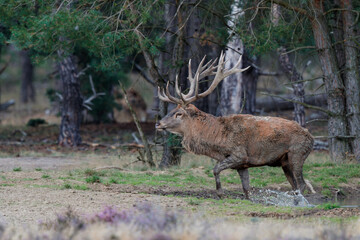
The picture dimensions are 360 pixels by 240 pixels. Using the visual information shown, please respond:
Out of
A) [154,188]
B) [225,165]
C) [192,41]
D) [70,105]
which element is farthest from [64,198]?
[70,105]

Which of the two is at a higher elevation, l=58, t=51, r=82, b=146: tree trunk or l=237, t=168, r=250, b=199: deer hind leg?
l=58, t=51, r=82, b=146: tree trunk

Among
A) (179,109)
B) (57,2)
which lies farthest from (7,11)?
(179,109)

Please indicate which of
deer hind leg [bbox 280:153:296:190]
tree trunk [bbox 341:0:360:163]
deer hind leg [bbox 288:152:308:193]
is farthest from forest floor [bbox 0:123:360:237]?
tree trunk [bbox 341:0:360:163]

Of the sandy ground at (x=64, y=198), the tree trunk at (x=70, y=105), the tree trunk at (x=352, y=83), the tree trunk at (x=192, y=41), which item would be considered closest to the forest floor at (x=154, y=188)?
the sandy ground at (x=64, y=198)

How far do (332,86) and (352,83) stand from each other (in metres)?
0.60

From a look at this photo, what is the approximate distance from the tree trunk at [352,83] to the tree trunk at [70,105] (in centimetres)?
1156

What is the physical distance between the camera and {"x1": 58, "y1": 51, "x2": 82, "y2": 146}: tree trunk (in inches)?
915

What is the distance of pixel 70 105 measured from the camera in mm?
23562

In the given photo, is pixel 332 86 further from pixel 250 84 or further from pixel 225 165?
pixel 250 84

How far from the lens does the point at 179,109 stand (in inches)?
497

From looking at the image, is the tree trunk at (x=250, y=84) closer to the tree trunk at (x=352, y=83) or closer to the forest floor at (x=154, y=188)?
the forest floor at (x=154, y=188)

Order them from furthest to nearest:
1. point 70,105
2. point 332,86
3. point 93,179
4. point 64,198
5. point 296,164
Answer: point 70,105
point 332,86
point 93,179
point 296,164
point 64,198

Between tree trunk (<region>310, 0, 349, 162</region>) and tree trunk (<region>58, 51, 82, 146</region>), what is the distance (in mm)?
10997

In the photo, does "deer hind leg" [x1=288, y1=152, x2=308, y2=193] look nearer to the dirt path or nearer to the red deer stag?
the red deer stag
